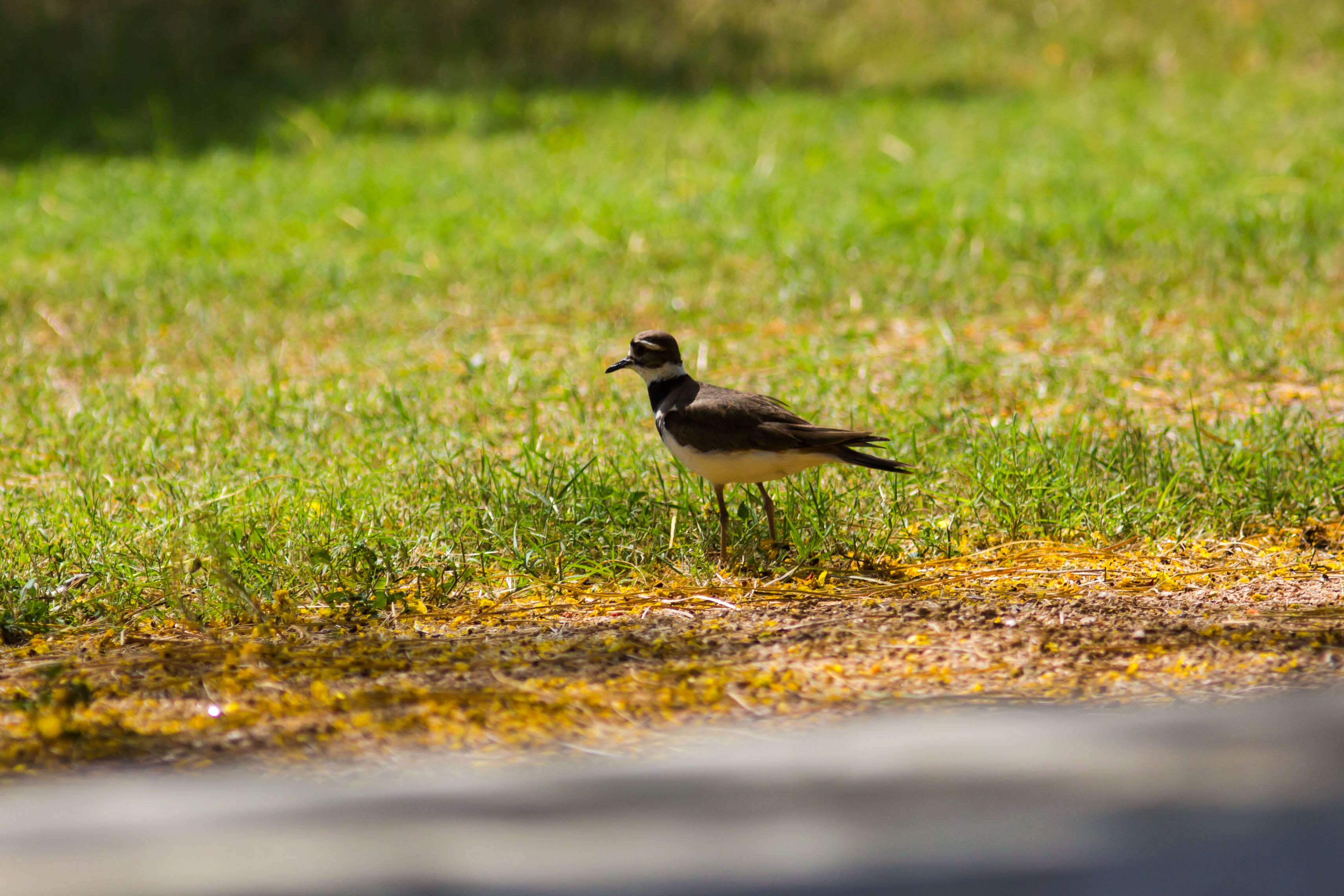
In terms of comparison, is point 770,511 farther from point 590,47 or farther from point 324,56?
point 324,56

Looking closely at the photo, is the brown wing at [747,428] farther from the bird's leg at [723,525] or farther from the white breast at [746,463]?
the bird's leg at [723,525]

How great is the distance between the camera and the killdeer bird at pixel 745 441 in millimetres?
4195

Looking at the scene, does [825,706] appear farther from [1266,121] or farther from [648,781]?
[1266,121]

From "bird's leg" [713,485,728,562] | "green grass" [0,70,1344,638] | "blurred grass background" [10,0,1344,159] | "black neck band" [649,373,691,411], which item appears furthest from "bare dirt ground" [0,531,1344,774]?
"blurred grass background" [10,0,1344,159]

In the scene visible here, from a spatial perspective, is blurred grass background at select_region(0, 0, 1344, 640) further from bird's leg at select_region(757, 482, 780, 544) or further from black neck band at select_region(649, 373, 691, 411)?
black neck band at select_region(649, 373, 691, 411)

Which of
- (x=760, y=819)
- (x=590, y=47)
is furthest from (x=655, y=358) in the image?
(x=590, y=47)

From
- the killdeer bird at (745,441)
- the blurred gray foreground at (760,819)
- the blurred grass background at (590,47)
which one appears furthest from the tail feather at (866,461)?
the blurred grass background at (590,47)

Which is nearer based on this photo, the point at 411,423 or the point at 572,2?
the point at 411,423

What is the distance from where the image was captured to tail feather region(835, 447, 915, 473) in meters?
4.12

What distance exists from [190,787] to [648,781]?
967 mm

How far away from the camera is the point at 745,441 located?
4.21 meters

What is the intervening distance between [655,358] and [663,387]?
0.10 metres

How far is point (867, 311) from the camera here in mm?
7859

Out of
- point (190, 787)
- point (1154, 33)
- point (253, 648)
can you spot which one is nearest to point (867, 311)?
point (253, 648)
